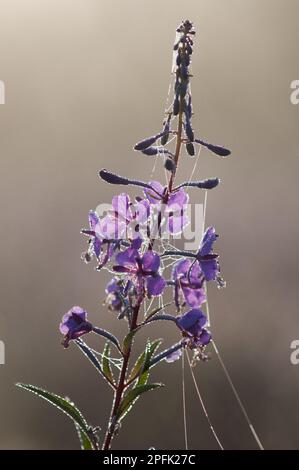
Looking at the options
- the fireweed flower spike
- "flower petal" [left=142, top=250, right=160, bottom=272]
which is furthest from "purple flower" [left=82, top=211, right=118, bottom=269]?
"flower petal" [left=142, top=250, right=160, bottom=272]

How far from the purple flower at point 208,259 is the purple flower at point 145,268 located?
13.3 inches

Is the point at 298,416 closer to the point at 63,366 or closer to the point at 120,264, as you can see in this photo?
the point at 63,366

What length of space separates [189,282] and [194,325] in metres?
0.25

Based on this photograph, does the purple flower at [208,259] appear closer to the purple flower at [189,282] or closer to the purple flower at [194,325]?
the purple flower at [189,282]

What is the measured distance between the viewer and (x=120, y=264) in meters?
3.47

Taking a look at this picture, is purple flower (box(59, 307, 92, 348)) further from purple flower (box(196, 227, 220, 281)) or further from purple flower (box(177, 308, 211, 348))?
purple flower (box(196, 227, 220, 281))

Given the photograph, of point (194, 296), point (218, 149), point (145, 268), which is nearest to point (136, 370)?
point (194, 296)

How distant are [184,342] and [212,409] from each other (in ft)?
20.0

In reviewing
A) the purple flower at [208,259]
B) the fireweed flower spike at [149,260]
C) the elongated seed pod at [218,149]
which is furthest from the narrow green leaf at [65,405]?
the elongated seed pod at [218,149]

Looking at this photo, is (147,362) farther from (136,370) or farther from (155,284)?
(155,284)

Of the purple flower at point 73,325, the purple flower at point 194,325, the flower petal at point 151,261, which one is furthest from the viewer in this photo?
the purple flower at point 73,325

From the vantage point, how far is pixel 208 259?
3.61 m

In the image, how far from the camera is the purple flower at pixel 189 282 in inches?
139
